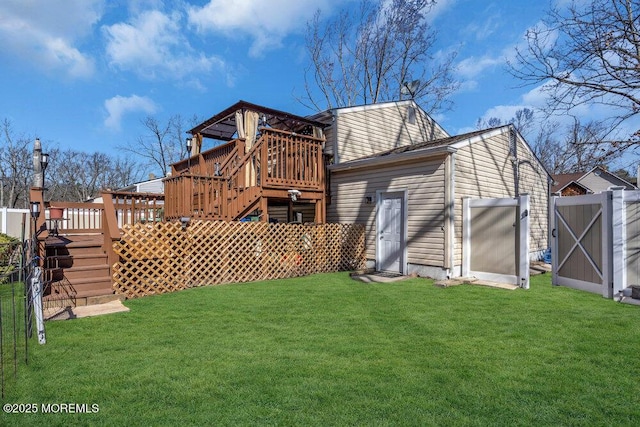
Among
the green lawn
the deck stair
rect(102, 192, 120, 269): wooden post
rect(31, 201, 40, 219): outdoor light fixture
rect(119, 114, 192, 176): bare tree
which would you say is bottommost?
the green lawn

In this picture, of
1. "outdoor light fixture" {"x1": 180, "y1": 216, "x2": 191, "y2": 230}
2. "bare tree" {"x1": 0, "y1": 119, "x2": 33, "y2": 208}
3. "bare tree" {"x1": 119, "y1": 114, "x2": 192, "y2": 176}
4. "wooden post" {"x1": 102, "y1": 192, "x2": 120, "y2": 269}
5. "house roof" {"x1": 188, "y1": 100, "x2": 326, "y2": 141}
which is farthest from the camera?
"bare tree" {"x1": 119, "y1": 114, "x2": 192, "y2": 176}

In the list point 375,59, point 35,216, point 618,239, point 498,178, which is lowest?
point 618,239

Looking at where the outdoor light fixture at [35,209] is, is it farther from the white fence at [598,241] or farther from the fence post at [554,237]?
the white fence at [598,241]

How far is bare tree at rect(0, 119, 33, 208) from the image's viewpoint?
28938mm

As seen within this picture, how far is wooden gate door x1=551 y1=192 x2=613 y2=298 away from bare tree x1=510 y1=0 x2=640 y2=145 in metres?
1.41

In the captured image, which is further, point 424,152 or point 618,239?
point 424,152

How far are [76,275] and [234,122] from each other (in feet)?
21.8

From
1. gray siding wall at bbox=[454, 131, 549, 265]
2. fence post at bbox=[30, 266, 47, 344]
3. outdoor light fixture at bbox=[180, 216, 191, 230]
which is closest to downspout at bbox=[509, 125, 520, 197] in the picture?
gray siding wall at bbox=[454, 131, 549, 265]

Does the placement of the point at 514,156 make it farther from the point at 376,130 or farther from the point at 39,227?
the point at 39,227

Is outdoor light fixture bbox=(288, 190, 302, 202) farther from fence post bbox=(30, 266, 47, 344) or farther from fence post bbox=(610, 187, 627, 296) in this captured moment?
fence post bbox=(610, 187, 627, 296)

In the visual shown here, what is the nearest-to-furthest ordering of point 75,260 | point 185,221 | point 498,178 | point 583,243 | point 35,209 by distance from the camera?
point 35,209 < point 75,260 < point 583,243 < point 185,221 < point 498,178

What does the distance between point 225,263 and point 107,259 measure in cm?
219

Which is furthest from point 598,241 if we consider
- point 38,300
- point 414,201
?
point 38,300

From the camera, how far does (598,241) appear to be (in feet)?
20.6
